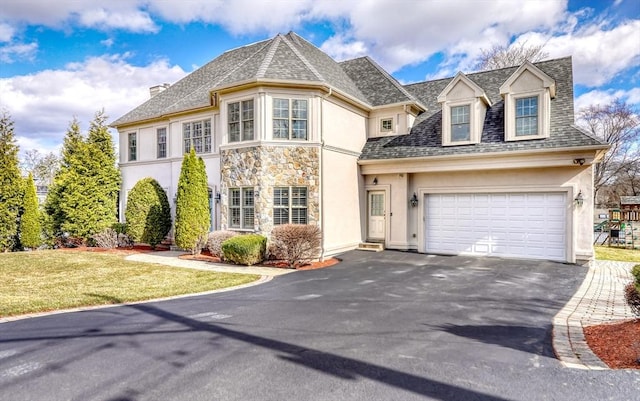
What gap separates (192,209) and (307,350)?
10.3 metres

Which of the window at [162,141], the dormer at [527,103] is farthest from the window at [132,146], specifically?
the dormer at [527,103]

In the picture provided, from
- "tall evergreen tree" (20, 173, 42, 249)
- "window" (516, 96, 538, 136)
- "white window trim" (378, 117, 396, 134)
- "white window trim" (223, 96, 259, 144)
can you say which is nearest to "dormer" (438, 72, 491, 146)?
"window" (516, 96, 538, 136)

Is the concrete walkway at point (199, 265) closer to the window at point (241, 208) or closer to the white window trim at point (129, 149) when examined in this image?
the window at point (241, 208)

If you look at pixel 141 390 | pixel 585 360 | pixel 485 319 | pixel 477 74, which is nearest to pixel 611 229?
pixel 477 74

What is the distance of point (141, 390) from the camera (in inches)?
139

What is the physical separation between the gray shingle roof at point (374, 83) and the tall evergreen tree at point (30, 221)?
15481 millimetres

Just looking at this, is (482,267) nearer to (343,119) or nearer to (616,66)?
(343,119)

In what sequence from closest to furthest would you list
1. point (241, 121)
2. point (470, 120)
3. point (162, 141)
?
point (241, 121) → point (470, 120) → point (162, 141)

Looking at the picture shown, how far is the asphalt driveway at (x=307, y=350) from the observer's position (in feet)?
11.6

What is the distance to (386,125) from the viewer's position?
15.4 metres

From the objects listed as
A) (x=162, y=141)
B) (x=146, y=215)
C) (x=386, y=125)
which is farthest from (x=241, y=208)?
(x=386, y=125)

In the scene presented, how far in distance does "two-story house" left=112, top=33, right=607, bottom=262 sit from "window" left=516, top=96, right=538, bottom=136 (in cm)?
4

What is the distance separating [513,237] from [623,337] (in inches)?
324

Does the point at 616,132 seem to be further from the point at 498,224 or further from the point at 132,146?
the point at 132,146
